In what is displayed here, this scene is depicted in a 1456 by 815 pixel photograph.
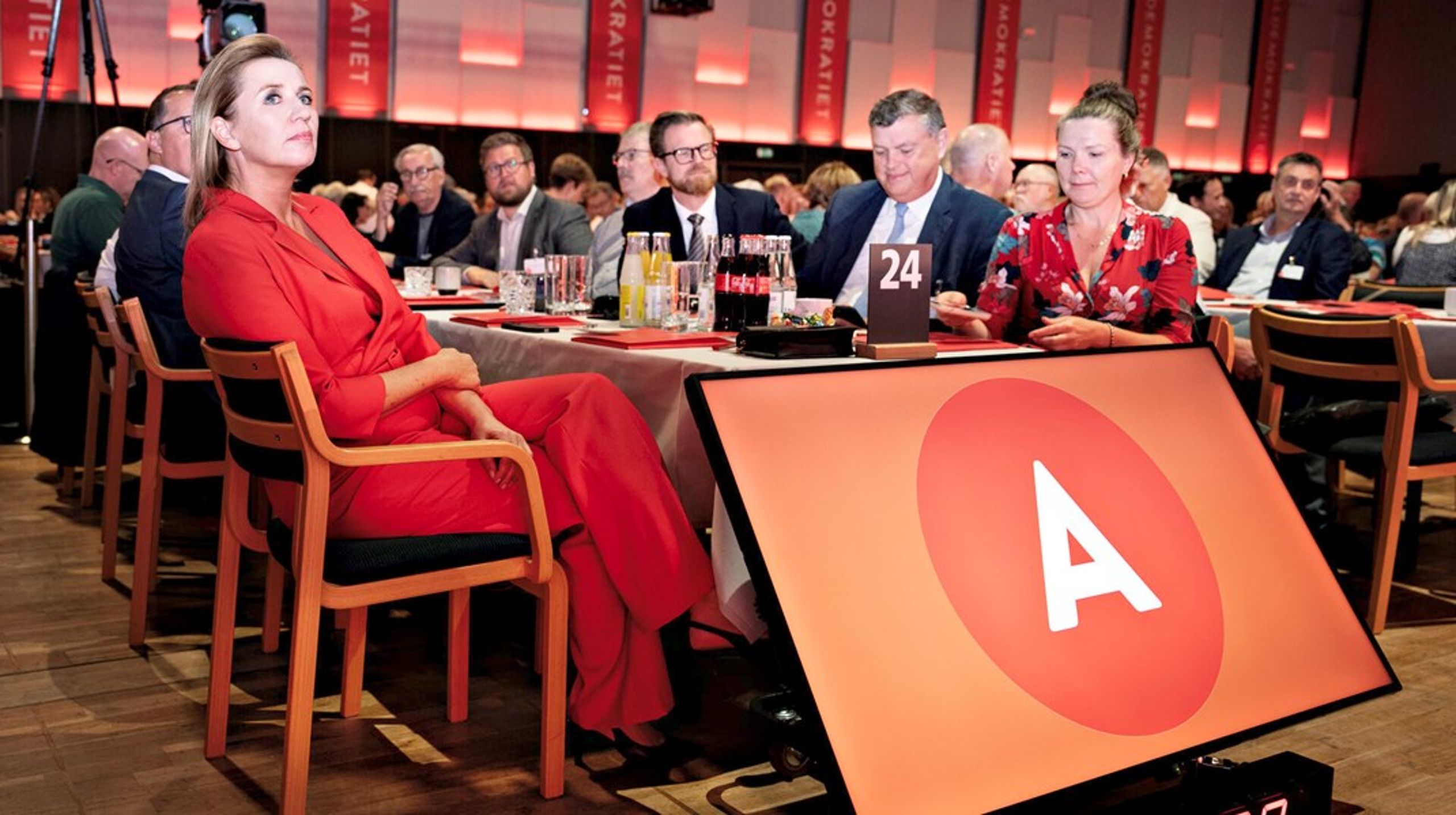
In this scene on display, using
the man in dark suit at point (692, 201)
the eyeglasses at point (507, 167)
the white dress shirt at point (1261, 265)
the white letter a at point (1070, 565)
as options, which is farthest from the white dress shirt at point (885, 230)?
the white dress shirt at point (1261, 265)

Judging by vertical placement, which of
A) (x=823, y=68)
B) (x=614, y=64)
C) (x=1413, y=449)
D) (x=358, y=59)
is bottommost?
(x=1413, y=449)

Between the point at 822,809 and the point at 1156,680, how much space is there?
68 centimetres

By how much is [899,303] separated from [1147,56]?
13.6m

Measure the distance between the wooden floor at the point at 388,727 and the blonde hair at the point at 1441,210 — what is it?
2.93m

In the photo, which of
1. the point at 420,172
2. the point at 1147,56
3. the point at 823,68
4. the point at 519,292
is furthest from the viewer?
the point at 1147,56

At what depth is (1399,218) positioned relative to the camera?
1059 centimetres

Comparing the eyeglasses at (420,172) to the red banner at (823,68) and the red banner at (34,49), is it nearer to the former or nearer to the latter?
the red banner at (34,49)

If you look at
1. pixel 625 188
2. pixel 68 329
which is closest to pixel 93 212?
pixel 68 329

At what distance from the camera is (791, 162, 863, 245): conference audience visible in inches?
268

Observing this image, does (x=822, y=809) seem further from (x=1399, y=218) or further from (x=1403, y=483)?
(x=1399, y=218)

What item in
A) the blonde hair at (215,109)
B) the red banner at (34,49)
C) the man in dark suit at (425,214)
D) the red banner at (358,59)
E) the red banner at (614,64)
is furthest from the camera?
the red banner at (614,64)

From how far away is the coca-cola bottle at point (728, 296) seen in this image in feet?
9.59

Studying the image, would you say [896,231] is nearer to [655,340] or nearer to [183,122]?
[655,340]

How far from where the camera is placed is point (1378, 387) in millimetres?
3469
